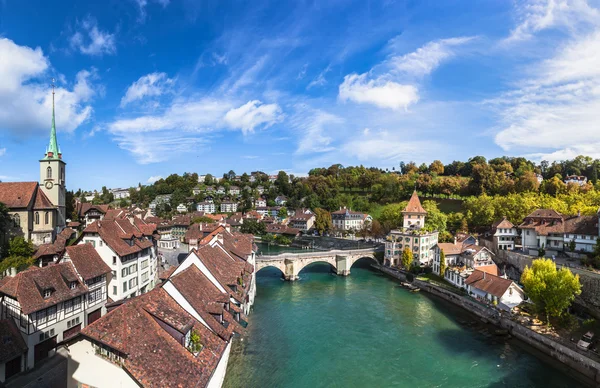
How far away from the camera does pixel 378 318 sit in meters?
34.8

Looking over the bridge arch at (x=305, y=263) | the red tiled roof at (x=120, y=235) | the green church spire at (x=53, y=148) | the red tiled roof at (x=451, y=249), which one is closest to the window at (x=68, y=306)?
the red tiled roof at (x=120, y=235)

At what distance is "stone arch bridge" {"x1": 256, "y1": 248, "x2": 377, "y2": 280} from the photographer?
4941 centimetres

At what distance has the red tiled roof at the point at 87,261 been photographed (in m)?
24.8

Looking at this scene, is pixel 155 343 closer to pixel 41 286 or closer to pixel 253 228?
pixel 41 286

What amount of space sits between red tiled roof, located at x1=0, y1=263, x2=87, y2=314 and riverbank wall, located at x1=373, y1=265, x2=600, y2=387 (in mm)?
35282

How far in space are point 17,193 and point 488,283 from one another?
51215mm

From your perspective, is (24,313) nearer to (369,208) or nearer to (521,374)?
(521,374)

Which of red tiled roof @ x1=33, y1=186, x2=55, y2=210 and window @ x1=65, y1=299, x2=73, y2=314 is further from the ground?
red tiled roof @ x1=33, y1=186, x2=55, y2=210

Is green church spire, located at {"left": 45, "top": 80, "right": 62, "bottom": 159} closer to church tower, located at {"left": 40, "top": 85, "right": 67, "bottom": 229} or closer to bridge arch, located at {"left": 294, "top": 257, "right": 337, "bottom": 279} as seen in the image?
church tower, located at {"left": 40, "top": 85, "right": 67, "bottom": 229}

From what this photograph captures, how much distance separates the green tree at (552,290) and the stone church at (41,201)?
48367 millimetres

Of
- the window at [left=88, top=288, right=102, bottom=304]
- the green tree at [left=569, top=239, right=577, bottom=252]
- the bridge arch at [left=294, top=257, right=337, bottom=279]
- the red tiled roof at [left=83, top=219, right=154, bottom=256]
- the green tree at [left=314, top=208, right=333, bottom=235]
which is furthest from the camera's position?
the green tree at [left=314, top=208, right=333, bottom=235]

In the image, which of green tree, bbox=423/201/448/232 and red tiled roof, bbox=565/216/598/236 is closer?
red tiled roof, bbox=565/216/598/236

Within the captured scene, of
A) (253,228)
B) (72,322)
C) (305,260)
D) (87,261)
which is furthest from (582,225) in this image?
(253,228)

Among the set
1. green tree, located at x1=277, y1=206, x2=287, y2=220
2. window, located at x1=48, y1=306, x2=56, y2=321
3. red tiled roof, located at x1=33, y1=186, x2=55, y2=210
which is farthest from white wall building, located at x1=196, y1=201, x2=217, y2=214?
window, located at x1=48, y1=306, x2=56, y2=321
